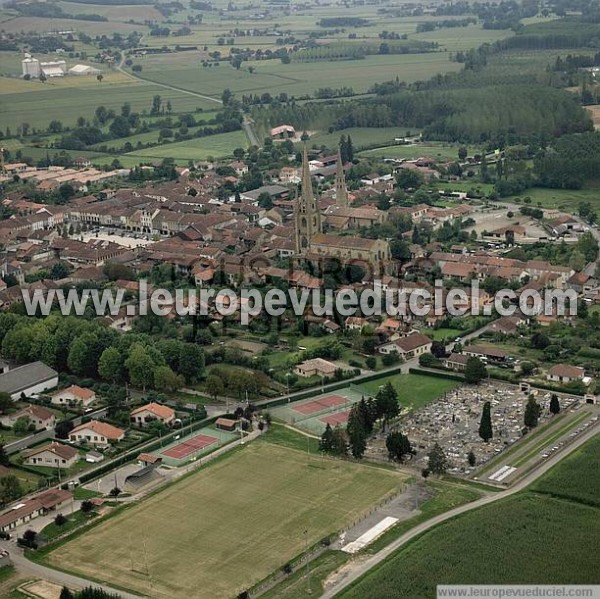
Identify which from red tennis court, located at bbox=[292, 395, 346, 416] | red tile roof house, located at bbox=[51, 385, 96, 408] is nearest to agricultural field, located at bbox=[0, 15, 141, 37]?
red tile roof house, located at bbox=[51, 385, 96, 408]

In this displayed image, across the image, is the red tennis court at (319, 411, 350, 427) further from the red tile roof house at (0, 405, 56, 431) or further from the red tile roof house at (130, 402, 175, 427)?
the red tile roof house at (0, 405, 56, 431)

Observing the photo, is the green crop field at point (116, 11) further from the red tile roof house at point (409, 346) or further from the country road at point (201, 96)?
the red tile roof house at point (409, 346)

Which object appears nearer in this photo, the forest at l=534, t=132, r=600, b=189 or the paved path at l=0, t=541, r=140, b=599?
the paved path at l=0, t=541, r=140, b=599

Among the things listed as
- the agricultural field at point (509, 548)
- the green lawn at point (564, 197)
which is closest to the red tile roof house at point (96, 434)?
the agricultural field at point (509, 548)

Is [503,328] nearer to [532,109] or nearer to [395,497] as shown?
[395,497]

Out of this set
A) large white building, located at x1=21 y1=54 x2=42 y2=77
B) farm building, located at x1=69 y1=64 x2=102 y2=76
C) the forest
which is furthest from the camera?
farm building, located at x1=69 y1=64 x2=102 y2=76

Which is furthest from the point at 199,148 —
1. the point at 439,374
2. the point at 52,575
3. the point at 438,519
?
the point at 52,575

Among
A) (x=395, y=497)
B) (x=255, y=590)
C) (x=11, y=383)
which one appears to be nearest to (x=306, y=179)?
(x=11, y=383)
